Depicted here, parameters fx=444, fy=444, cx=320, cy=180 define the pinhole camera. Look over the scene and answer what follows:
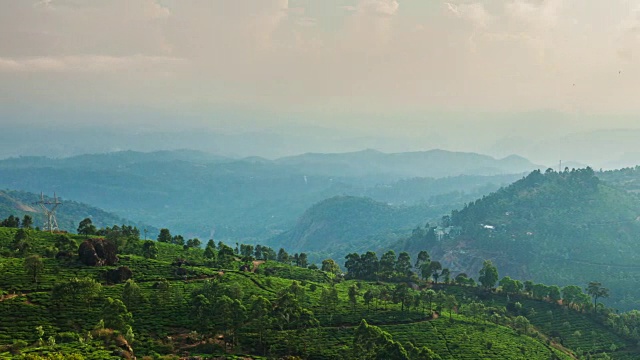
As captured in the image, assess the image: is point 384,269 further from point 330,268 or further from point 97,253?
point 97,253

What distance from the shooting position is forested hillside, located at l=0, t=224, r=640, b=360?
2618 inches

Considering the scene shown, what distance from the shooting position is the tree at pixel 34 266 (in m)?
78.6

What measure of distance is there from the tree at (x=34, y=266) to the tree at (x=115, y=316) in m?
21.1

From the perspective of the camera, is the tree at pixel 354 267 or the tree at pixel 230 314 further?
the tree at pixel 354 267

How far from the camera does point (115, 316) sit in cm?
6681

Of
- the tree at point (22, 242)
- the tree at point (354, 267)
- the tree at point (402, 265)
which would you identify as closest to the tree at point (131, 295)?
the tree at point (22, 242)

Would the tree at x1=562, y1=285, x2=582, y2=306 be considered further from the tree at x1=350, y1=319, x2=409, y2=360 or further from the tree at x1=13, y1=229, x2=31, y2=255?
the tree at x1=13, y1=229, x2=31, y2=255

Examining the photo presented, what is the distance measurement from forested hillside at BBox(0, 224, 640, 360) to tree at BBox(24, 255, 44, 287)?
18 cm

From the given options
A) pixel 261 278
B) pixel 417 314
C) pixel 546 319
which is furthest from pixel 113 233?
pixel 546 319

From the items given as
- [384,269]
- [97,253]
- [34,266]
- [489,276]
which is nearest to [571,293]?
[489,276]

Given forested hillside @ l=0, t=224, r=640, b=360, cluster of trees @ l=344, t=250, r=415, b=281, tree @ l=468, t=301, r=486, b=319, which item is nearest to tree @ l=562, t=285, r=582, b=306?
forested hillside @ l=0, t=224, r=640, b=360

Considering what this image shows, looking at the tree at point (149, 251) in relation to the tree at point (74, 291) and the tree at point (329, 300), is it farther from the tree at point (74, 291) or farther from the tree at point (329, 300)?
the tree at point (329, 300)

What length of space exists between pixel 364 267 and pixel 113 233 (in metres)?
76.4

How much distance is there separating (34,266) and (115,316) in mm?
24310
